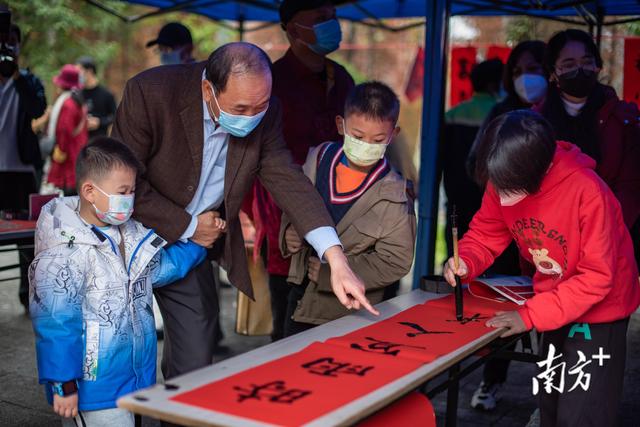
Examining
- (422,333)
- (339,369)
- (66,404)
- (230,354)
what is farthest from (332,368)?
(230,354)

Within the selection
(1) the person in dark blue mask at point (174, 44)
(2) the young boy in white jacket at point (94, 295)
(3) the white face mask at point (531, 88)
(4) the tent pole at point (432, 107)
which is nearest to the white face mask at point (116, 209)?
(2) the young boy in white jacket at point (94, 295)

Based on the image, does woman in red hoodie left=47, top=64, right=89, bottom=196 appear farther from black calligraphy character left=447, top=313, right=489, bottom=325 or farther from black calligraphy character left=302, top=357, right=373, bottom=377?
black calligraphy character left=302, top=357, right=373, bottom=377

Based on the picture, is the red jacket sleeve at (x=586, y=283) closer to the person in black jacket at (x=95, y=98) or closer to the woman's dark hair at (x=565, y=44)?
the woman's dark hair at (x=565, y=44)

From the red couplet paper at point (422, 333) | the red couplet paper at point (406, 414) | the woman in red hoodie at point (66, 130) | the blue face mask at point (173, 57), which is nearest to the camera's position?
the red couplet paper at point (406, 414)

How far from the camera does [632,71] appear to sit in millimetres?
6559

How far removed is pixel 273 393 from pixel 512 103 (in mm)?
2940

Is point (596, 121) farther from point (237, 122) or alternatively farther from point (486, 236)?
point (237, 122)

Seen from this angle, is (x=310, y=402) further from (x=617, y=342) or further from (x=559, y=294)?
(x=617, y=342)

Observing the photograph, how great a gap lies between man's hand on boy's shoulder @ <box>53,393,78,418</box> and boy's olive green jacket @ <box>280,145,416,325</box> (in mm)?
1032

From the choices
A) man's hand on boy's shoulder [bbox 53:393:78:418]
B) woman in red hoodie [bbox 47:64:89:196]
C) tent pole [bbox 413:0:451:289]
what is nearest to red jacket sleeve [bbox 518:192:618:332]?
man's hand on boy's shoulder [bbox 53:393:78:418]

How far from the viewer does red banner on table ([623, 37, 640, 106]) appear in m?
6.47

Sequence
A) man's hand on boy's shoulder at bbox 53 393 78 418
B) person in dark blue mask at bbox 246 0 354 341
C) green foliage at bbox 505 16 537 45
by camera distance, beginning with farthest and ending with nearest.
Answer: green foliage at bbox 505 16 537 45
person in dark blue mask at bbox 246 0 354 341
man's hand on boy's shoulder at bbox 53 393 78 418

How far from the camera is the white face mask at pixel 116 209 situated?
260cm

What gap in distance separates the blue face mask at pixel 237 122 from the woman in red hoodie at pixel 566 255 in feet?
2.45
